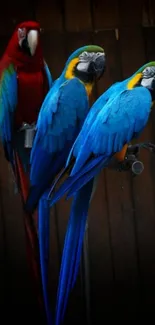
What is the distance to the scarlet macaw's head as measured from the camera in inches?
56.2

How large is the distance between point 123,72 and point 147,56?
0.08 m

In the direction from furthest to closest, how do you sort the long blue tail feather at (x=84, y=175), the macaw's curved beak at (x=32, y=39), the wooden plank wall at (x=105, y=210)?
1. the wooden plank wall at (x=105, y=210)
2. the macaw's curved beak at (x=32, y=39)
3. the long blue tail feather at (x=84, y=175)

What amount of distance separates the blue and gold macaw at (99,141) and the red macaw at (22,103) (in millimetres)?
108

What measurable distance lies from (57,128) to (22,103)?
124 mm

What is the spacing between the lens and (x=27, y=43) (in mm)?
1430

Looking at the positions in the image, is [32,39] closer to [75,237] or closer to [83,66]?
[83,66]

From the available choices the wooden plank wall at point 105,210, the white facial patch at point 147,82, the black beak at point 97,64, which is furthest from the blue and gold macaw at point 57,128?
the wooden plank wall at point 105,210

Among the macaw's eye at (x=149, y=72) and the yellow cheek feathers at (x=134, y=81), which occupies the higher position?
the macaw's eye at (x=149, y=72)

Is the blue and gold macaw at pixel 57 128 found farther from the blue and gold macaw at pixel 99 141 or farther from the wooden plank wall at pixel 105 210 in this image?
the wooden plank wall at pixel 105 210

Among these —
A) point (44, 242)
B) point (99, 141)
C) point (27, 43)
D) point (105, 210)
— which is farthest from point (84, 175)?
point (105, 210)

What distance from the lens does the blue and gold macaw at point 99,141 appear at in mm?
1331

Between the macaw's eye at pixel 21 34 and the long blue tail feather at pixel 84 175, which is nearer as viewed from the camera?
the long blue tail feather at pixel 84 175

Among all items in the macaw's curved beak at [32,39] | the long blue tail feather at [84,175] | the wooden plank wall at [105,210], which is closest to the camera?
the long blue tail feather at [84,175]

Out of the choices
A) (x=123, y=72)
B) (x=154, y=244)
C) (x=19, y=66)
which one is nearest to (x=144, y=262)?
(x=154, y=244)
